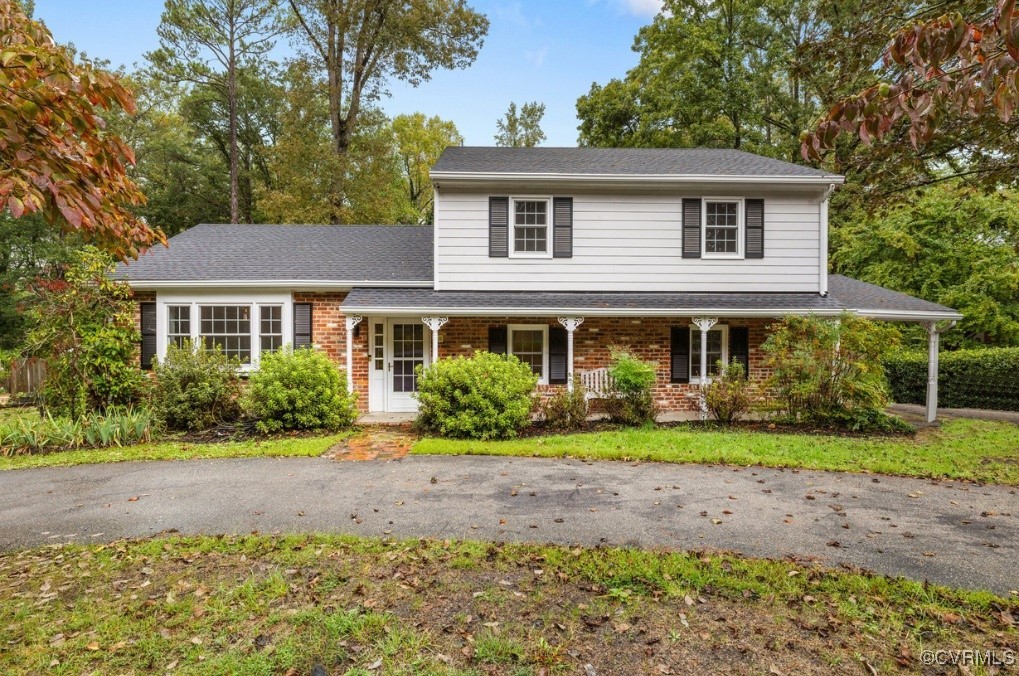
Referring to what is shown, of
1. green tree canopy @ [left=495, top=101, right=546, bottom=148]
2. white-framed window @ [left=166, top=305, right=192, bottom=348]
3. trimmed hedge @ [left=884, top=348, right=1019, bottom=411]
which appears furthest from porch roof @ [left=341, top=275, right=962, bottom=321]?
green tree canopy @ [left=495, top=101, right=546, bottom=148]

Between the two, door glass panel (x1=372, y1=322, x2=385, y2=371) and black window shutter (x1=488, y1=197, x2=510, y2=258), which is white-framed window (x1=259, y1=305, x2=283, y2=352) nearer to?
door glass panel (x1=372, y1=322, x2=385, y2=371)

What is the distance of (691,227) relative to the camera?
37.8 ft

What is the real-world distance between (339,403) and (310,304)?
3.24 m

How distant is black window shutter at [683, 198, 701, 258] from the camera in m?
11.5

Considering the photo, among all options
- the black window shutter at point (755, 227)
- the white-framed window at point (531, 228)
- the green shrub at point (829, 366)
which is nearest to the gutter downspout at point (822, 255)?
the black window shutter at point (755, 227)

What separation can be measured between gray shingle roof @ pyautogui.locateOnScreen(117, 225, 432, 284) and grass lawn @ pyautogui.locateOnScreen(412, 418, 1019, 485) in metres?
5.21

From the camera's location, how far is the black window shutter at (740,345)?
11.6m

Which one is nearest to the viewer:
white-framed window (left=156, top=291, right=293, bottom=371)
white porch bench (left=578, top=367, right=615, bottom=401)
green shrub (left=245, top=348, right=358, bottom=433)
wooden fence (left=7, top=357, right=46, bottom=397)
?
green shrub (left=245, top=348, right=358, bottom=433)

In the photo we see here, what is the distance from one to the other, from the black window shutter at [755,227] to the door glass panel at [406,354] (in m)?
7.58

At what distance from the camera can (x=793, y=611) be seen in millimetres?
3277

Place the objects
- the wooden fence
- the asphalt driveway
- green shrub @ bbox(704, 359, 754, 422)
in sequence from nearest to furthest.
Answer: the asphalt driveway
green shrub @ bbox(704, 359, 754, 422)
the wooden fence

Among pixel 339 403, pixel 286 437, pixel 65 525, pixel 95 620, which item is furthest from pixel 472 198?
pixel 95 620

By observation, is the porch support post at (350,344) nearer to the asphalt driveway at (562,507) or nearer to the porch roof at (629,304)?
the porch roof at (629,304)

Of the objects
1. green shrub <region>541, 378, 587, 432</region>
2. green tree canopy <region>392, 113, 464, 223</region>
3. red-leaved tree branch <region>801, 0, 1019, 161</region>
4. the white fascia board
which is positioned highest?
green tree canopy <region>392, 113, 464, 223</region>
